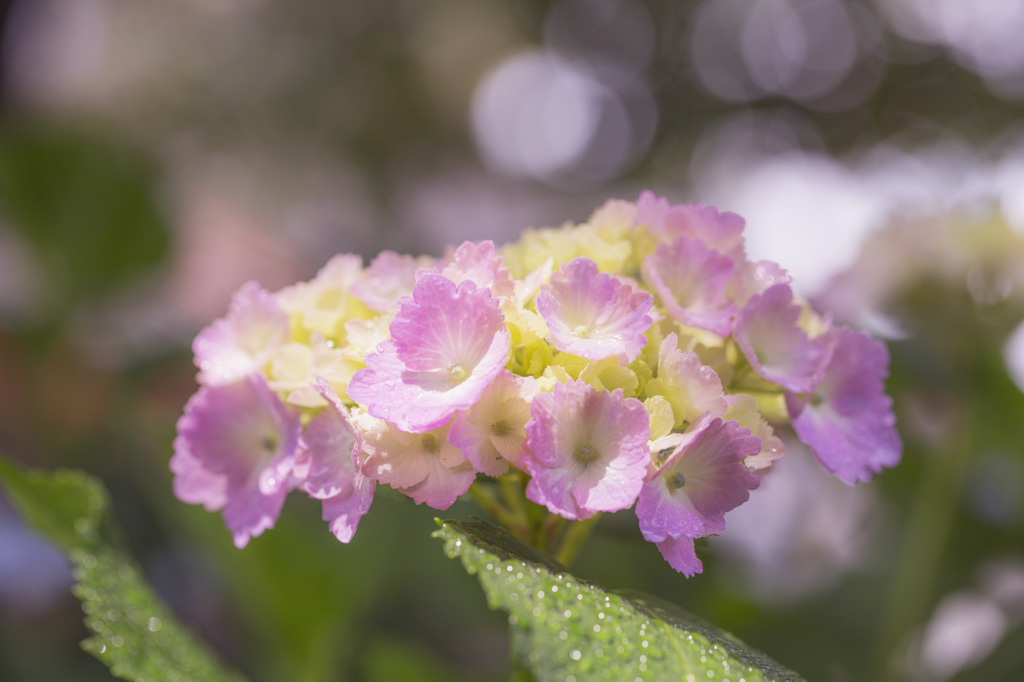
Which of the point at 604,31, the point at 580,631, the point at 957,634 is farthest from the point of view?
the point at 604,31

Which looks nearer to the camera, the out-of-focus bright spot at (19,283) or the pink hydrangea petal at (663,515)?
the pink hydrangea petal at (663,515)

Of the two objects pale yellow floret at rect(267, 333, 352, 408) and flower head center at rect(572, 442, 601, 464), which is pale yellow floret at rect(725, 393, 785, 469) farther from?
pale yellow floret at rect(267, 333, 352, 408)

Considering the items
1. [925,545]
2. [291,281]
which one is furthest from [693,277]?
[291,281]

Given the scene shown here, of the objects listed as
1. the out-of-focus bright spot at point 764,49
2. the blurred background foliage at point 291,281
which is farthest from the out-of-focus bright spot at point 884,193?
the out-of-focus bright spot at point 764,49

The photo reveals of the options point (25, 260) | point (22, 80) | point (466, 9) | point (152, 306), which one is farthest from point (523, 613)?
point (466, 9)

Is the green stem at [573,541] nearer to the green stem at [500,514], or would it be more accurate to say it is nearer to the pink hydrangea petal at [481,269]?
the green stem at [500,514]

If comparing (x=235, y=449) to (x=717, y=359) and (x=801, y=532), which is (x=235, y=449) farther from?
(x=801, y=532)

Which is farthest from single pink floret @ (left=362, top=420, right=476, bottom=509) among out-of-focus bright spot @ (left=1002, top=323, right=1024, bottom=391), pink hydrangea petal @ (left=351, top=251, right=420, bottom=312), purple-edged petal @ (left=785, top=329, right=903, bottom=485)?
out-of-focus bright spot @ (left=1002, top=323, right=1024, bottom=391)
